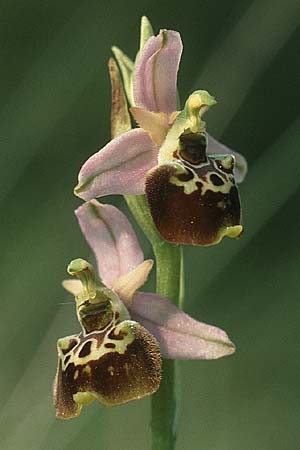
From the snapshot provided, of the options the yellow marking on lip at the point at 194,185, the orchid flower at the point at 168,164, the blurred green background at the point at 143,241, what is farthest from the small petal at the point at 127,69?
the blurred green background at the point at 143,241

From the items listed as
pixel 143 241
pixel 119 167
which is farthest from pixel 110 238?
pixel 143 241

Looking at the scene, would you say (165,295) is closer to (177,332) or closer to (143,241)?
(177,332)

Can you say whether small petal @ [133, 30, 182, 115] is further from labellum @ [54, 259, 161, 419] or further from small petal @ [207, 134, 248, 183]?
labellum @ [54, 259, 161, 419]

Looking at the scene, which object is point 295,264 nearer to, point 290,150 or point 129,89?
point 290,150

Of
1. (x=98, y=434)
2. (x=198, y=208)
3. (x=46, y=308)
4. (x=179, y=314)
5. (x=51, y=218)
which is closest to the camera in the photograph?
(x=198, y=208)

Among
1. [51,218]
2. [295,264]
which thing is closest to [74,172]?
[51,218]

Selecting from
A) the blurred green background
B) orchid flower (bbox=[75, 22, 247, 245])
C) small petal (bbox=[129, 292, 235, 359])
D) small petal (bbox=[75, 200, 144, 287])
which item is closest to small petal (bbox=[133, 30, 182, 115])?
orchid flower (bbox=[75, 22, 247, 245])

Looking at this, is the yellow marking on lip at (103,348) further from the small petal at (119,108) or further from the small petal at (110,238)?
the small petal at (119,108)
